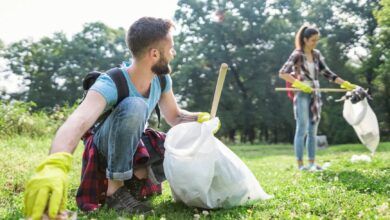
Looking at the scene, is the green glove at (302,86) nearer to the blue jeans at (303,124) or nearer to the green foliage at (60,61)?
the blue jeans at (303,124)

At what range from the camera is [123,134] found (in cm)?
274

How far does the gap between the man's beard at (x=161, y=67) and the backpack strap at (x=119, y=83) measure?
209 mm

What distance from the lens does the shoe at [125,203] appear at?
2783 mm

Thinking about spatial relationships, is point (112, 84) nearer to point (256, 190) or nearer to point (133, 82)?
point (133, 82)

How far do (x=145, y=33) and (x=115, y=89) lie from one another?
0.40 meters

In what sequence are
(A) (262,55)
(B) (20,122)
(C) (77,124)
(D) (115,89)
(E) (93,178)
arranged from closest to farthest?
1. (C) (77,124)
2. (D) (115,89)
3. (E) (93,178)
4. (B) (20,122)
5. (A) (262,55)

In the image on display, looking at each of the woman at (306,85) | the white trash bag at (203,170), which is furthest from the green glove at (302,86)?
the white trash bag at (203,170)

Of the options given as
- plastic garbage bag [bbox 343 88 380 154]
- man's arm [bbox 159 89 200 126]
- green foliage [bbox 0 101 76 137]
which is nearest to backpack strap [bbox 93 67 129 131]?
man's arm [bbox 159 89 200 126]

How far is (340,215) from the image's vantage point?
2.53 m

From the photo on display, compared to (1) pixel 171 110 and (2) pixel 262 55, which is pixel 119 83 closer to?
(1) pixel 171 110

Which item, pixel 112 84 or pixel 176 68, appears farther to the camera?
pixel 176 68

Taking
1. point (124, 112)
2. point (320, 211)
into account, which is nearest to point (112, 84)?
point (124, 112)

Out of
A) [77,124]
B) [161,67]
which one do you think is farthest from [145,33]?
[77,124]

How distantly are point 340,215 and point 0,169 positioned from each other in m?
3.43
